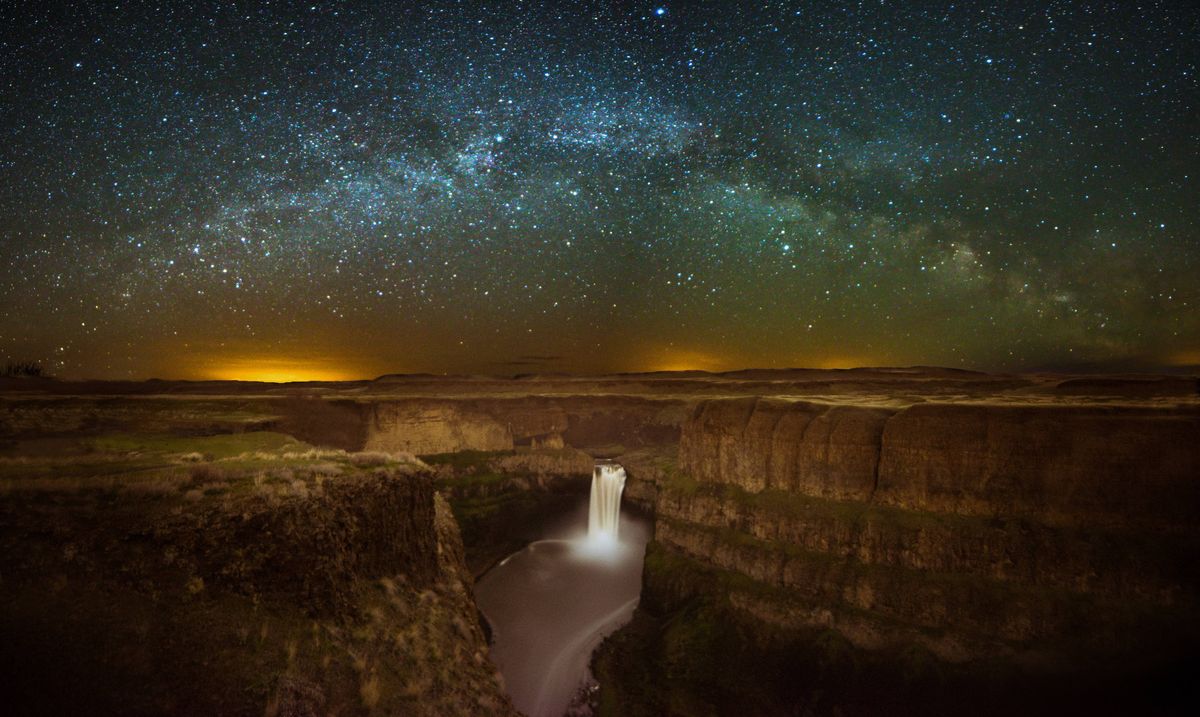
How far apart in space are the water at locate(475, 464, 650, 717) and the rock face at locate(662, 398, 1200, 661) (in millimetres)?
8348

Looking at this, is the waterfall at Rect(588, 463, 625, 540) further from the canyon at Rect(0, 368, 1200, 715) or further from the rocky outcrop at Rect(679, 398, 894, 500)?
the rocky outcrop at Rect(679, 398, 894, 500)

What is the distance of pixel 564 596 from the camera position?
37531mm

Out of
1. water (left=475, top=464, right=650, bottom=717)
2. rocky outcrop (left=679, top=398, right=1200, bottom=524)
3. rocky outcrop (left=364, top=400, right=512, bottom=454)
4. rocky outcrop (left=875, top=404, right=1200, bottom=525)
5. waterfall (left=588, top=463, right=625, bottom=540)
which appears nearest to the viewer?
rocky outcrop (left=875, top=404, right=1200, bottom=525)

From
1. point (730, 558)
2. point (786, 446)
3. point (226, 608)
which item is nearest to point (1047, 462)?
point (786, 446)

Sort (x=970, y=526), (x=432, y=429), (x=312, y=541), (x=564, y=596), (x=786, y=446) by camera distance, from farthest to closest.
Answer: (x=432, y=429) → (x=564, y=596) → (x=786, y=446) → (x=970, y=526) → (x=312, y=541)

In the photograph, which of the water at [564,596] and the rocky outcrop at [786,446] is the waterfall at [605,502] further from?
the rocky outcrop at [786,446]

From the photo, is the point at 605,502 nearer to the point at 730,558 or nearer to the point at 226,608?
the point at 730,558

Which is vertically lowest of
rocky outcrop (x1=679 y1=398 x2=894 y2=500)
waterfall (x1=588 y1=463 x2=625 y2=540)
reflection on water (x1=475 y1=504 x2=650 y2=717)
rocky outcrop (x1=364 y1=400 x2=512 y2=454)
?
reflection on water (x1=475 y1=504 x2=650 y2=717)

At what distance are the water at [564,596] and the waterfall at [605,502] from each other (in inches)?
3.8

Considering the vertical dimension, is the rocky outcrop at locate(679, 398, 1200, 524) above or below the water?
above

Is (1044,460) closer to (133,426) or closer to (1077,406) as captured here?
(1077,406)

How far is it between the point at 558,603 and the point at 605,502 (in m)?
16.0

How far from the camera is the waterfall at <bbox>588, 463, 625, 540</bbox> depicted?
50.2 m

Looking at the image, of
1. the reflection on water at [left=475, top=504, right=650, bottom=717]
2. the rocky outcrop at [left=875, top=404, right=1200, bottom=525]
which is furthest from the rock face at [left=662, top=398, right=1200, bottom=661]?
the reflection on water at [left=475, top=504, right=650, bottom=717]
